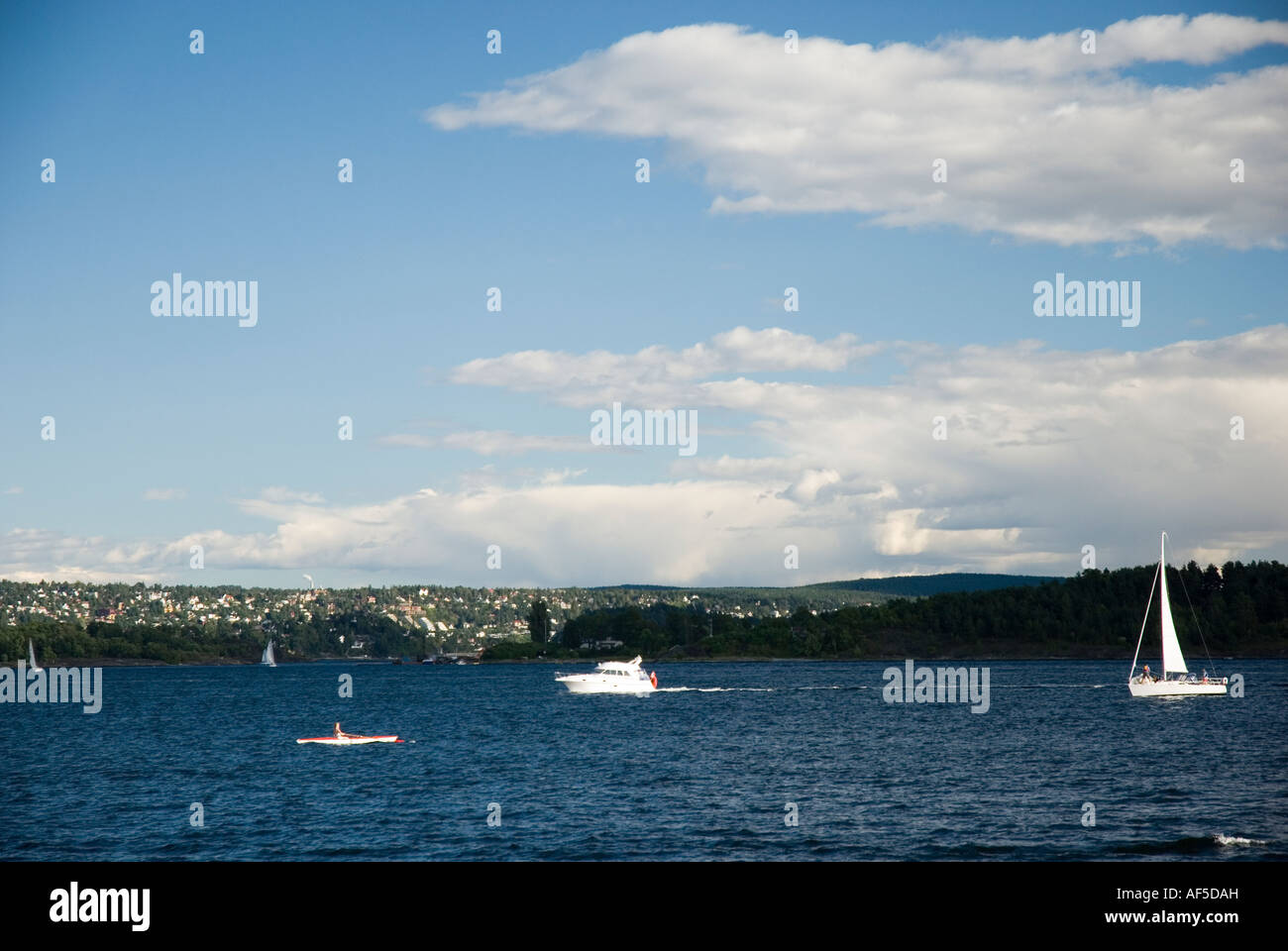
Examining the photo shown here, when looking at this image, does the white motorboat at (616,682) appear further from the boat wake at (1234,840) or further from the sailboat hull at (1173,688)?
the boat wake at (1234,840)

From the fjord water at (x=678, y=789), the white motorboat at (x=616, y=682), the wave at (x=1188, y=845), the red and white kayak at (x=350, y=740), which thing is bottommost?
the white motorboat at (x=616, y=682)

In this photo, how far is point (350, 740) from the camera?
10400 centimetres

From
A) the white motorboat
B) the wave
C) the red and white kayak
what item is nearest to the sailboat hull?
the white motorboat

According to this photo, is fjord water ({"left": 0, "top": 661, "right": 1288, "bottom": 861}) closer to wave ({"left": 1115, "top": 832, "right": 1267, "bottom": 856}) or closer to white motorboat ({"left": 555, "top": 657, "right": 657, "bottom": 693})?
wave ({"left": 1115, "top": 832, "right": 1267, "bottom": 856})

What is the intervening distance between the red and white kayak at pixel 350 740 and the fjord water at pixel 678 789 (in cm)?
176

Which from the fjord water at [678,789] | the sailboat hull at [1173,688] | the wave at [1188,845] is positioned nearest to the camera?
the wave at [1188,845]

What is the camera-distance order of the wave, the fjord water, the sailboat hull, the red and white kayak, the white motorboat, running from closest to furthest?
1. the wave
2. the fjord water
3. the red and white kayak
4. the sailboat hull
5. the white motorboat

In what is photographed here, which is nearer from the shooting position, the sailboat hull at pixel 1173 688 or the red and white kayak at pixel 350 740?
the red and white kayak at pixel 350 740

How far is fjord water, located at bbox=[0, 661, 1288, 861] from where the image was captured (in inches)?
1928

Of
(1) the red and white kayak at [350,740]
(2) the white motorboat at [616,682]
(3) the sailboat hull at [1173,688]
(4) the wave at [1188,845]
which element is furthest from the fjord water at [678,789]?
(2) the white motorboat at [616,682]

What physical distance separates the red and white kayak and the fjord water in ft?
5.79

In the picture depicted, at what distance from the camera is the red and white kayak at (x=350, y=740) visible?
10412 centimetres
